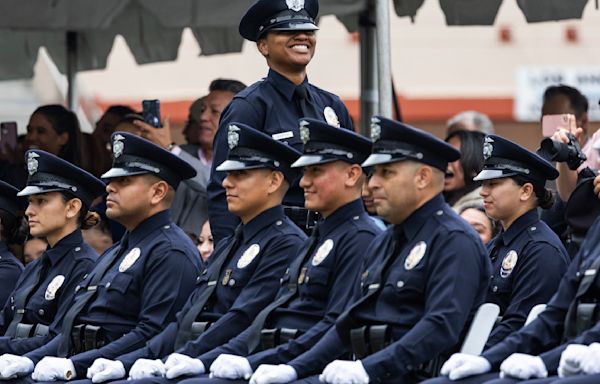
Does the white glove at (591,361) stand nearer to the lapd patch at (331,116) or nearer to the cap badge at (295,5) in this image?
the lapd patch at (331,116)

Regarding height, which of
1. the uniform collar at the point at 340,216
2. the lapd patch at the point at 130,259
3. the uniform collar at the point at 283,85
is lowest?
the lapd patch at the point at 130,259

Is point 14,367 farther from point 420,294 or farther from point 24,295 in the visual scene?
point 420,294

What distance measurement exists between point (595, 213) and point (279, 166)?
1433 millimetres

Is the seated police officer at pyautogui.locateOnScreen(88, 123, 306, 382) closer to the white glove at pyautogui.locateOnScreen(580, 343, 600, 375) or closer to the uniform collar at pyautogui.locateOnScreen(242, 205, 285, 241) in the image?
the uniform collar at pyautogui.locateOnScreen(242, 205, 285, 241)

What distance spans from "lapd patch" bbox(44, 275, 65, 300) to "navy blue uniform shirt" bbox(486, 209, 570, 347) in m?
2.36

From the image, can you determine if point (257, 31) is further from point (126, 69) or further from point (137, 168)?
point (126, 69)

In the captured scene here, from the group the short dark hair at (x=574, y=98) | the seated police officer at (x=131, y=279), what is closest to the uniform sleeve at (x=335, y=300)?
the seated police officer at (x=131, y=279)

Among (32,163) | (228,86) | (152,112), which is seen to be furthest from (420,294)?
(228,86)

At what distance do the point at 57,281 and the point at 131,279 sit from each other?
2.78ft

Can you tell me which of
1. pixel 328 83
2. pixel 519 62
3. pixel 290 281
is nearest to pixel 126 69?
pixel 328 83

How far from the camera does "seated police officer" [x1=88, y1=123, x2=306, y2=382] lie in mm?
8250

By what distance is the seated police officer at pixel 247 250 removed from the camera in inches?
325

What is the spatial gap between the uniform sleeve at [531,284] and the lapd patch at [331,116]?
50.2 inches

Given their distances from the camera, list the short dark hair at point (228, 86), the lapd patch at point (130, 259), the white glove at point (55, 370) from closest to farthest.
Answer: the white glove at point (55, 370) → the lapd patch at point (130, 259) → the short dark hair at point (228, 86)
